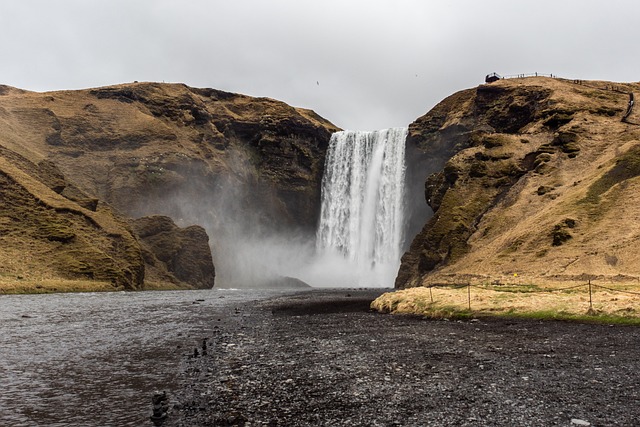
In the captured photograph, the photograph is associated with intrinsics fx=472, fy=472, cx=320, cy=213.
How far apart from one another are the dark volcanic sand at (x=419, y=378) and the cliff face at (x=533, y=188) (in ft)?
81.9

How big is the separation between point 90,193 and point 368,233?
6466 centimetres

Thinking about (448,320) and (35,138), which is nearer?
(448,320)

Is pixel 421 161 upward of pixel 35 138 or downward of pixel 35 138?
downward

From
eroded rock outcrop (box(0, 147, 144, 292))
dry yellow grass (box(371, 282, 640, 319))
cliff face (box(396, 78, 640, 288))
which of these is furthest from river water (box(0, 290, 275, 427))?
cliff face (box(396, 78, 640, 288))

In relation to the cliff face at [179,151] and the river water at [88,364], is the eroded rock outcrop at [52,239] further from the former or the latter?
the river water at [88,364]

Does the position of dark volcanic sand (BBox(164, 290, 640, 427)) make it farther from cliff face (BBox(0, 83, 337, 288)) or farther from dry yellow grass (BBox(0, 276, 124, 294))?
cliff face (BBox(0, 83, 337, 288))

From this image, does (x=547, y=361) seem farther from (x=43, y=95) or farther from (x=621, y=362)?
(x=43, y=95)

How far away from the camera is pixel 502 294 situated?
32969 millimetres

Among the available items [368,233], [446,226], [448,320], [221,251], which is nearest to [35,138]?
[221,251]

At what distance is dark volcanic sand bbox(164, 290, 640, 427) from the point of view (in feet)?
34.5

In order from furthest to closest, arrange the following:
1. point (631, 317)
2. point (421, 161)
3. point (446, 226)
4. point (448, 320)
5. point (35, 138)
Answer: point (35, 138), point (421, 161), point (446, 226), point (448, 320), point (631, 317)

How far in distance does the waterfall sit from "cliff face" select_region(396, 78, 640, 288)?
10119 millimetres

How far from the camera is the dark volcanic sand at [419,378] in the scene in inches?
414

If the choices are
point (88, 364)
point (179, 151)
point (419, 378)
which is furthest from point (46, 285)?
point (179, 151)
